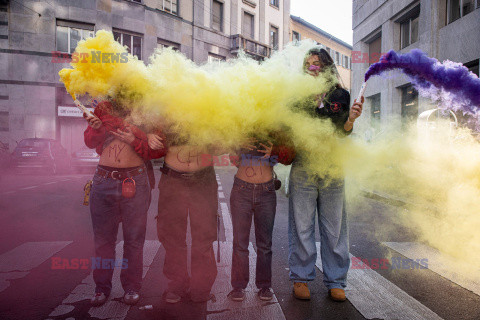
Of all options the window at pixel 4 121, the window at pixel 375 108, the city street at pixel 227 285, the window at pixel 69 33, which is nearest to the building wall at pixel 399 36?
the window at pixel 375 108

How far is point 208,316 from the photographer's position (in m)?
2.57

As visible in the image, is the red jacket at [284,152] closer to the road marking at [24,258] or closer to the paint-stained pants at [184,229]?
the paint-stained pants at [184,229]

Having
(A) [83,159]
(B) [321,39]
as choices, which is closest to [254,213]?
(A) [83,159]

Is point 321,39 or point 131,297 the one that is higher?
point 321,39

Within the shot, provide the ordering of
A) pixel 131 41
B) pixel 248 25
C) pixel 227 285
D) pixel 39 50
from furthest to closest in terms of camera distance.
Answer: pixel 248 25 → pixel 131 41 → pixel 39 50 → pixel 227 285

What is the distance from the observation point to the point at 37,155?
13.2m

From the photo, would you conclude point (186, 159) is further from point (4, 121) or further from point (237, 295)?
point (4, 121)

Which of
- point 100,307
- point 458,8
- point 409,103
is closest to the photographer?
point 100,307

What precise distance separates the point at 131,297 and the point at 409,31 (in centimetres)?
1634

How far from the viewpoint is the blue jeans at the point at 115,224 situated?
2.77 meters

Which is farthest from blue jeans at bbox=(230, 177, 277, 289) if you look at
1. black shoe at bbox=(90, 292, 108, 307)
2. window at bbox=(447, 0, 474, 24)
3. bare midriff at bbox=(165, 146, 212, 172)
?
window at bbox=(447, 0, 474, 24)

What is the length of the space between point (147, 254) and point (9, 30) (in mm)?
19326

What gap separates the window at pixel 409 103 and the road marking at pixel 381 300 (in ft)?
38.9

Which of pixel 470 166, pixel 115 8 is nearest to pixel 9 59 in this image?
pixel 115 8
